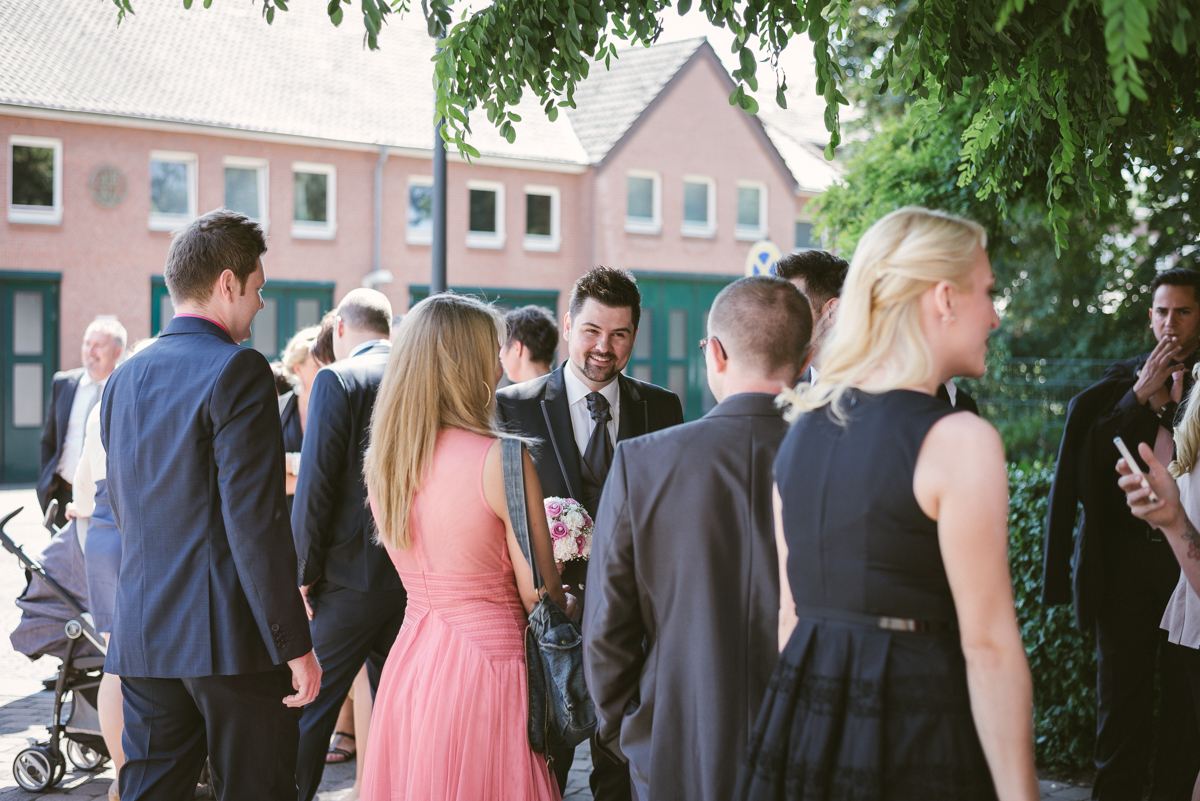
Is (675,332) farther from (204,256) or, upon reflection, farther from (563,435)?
(204,256)

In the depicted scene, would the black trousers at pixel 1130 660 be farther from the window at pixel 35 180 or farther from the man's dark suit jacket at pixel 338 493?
the window at pixel 35 180

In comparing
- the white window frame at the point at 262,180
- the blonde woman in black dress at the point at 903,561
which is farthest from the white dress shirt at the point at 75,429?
the white window frame at the point at 262,180

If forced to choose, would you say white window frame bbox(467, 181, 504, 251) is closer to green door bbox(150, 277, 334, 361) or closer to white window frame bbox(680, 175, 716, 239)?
green door bbox(150, 277, 334, 361)

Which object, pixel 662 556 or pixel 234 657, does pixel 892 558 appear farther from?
pixel 234 657

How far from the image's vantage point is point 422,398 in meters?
3.43

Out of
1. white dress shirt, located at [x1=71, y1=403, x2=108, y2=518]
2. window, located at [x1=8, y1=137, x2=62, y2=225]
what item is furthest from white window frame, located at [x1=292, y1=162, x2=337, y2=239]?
white dress shirt, located at [x1=71, y1=403, x2=108, y2=518]

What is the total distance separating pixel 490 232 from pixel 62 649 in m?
25.1

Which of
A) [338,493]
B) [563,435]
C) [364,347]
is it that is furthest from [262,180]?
[563,435]

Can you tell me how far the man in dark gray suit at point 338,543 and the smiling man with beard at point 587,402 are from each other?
68 cm

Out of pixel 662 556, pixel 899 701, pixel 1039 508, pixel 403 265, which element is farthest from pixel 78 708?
pixel 403 265

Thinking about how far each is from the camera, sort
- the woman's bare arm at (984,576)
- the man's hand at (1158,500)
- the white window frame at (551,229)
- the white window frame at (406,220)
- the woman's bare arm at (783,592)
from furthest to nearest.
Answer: the white window frame at (551,229) → the white window frame at (406,220) → the man's hand at (1158,500) → the woman's bare arm at (783,592) → the woman's bare arm at (984,576)

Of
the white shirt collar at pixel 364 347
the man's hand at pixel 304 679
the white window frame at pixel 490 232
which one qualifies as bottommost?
the man's hand at pixel 304 679

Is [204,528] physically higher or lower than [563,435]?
lower

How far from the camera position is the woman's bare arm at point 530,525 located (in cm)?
339
